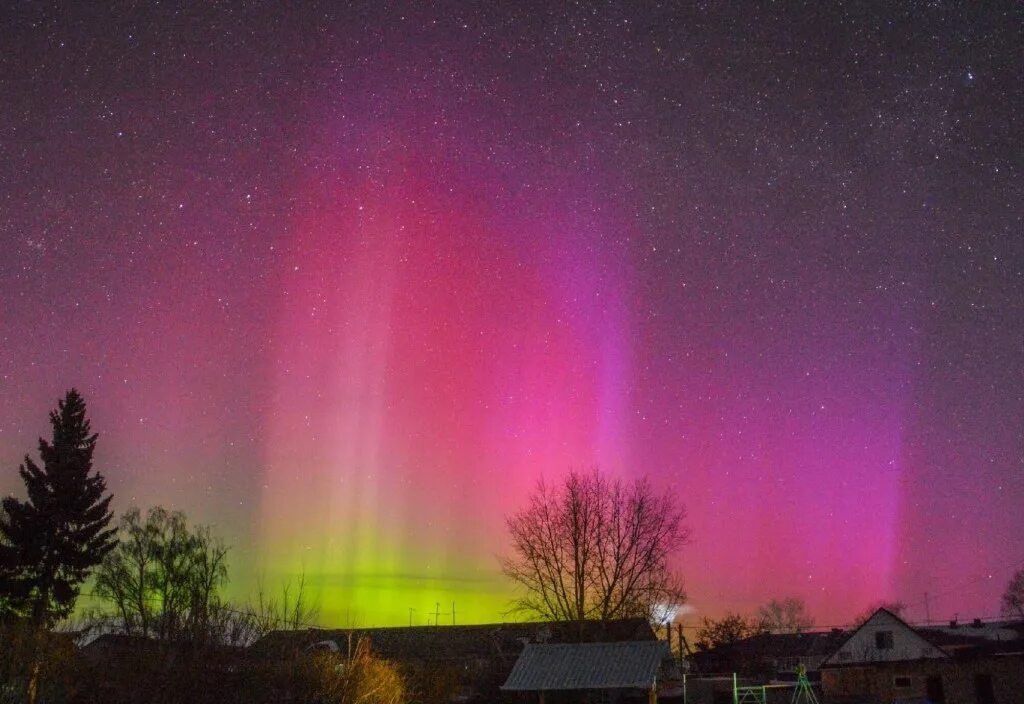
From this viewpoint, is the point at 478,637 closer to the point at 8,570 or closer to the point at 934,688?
the point at 934,688

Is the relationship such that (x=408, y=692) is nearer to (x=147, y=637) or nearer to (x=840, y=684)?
(x=147, y=637)

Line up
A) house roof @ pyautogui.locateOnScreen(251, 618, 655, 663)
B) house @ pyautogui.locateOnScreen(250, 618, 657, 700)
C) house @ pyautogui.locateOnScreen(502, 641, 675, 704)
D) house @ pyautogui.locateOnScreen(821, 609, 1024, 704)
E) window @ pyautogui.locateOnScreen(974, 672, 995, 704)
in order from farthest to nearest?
1. house roof @ pyautogui.locateOnScreen(251, 618, 655, 663)
2. house @ pyautogui.locateOnScreen(250, 618, 657, 700)
3. window @ pyautogui.locateOnScreen(974, 672, 995, 704)
4. house @ pyautogui.locateOnScreen(821, 609, 1024, 704)
5. house @ pyautogui.locateOnScreen(502, 641, 675, 704)

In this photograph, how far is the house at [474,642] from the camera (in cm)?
5703

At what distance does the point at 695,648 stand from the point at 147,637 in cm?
6804

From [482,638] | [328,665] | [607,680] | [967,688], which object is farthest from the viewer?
[482,638]

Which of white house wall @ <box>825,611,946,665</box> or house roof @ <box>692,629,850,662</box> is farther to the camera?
house roof @ <box>692,629,850,662</box>

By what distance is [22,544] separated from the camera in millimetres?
46562

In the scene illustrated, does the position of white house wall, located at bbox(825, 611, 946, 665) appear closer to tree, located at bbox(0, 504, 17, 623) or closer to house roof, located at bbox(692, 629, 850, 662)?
house roof, located at bbox(692, 629, 850, 662)

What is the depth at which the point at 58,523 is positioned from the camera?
47.6 m

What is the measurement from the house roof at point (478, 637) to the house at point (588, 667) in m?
11.8

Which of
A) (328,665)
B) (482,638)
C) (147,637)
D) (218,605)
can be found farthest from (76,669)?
(482,638)

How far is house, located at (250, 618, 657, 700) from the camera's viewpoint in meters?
57.0

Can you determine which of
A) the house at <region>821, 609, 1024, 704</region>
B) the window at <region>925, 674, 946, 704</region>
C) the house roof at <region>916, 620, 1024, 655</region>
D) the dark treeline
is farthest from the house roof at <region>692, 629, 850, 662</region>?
the dark treeline

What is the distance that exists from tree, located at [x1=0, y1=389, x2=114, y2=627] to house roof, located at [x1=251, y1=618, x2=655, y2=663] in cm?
1682
